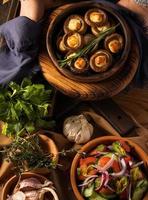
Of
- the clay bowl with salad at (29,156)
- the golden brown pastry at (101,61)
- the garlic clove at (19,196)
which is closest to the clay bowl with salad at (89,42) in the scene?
the golden brown pastry at (101,61)

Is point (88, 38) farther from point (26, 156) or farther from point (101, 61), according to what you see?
point (26, 156)

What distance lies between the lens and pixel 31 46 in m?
1.22

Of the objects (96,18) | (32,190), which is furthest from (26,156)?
(96,18)

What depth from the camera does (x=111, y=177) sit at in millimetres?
1072

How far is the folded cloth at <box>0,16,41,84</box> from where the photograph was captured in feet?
3.93

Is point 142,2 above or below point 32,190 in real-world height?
above

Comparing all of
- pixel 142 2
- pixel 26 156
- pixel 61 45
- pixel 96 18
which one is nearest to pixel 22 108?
pixel 26 156

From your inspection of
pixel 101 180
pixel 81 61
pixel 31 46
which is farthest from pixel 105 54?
pixel 101 180

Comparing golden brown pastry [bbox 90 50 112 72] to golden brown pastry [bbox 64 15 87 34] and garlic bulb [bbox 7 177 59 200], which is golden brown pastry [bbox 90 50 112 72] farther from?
garlic bulb [bbox 7 177 59 200]

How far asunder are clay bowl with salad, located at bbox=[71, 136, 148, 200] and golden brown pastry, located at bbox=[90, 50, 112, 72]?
7.7 inches

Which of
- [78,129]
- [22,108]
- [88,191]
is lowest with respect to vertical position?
Result: [88,191]

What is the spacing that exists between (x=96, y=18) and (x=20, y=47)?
0.23m

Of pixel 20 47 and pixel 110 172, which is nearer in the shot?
pixel 110 172

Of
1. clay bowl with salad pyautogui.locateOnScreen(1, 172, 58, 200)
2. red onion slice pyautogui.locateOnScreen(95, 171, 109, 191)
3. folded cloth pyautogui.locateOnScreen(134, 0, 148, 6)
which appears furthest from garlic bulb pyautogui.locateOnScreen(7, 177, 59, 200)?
folded cloth pyautogui.locateOnScreen(134, 0, 148, 6)
